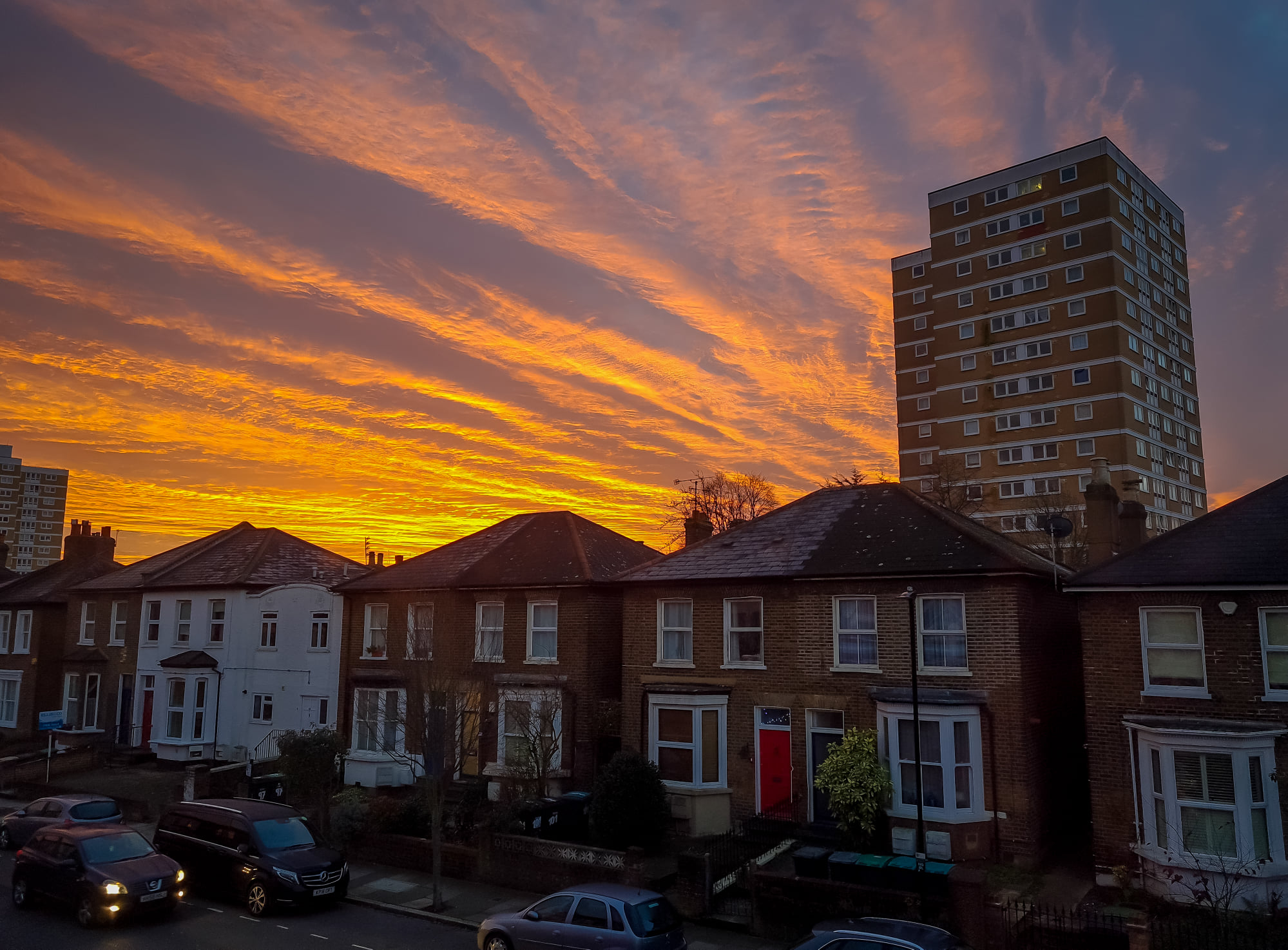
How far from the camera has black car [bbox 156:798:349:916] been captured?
693 inches

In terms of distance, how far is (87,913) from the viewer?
54.4ft

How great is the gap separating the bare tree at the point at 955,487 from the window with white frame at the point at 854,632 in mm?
34450

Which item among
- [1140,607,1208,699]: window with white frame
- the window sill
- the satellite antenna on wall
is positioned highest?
the satellite antenna on wall

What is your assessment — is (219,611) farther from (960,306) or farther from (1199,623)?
(960,306)

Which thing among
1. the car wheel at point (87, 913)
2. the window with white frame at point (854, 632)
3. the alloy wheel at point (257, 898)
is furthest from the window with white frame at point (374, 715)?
the window with white frame at point (854, 632)

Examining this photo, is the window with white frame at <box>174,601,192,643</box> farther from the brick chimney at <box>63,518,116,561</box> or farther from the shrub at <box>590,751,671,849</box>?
the shrub at <box>590,751,671,849</box>

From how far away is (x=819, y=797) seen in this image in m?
22.2

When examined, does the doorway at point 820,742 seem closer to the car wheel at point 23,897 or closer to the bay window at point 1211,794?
the bay window at point 1211,794

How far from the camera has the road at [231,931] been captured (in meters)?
15.8

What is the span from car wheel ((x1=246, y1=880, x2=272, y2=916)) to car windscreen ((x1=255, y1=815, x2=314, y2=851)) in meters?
0.72

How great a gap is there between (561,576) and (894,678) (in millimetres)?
11389

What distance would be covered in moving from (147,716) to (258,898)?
919 inches

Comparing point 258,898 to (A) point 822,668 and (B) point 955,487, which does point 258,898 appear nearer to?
(A) point 822,668

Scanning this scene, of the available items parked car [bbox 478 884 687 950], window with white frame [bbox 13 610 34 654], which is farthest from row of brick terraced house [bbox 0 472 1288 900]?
window with white frame [bbox 13 610 34 654]
